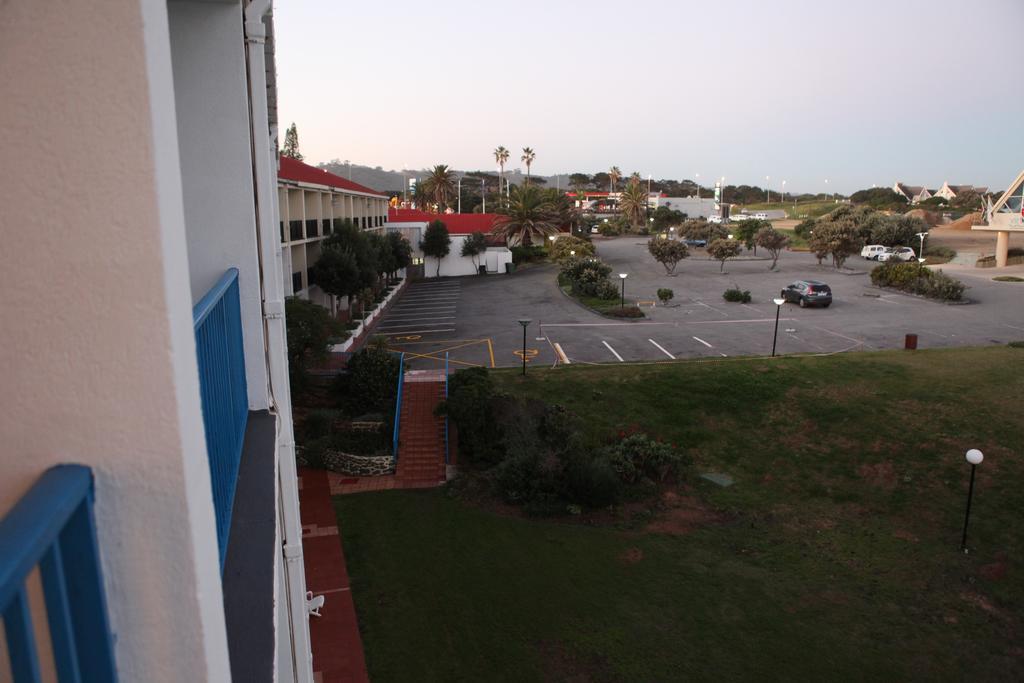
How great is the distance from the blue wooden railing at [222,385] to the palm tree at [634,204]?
263ft

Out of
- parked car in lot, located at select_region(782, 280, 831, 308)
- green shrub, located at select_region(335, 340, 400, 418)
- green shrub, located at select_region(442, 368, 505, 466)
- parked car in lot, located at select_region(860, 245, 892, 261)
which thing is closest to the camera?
green shrub, located at select_region(442, 368, 505, 466)

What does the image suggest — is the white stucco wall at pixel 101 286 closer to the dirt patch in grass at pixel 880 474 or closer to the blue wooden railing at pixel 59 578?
the blue wooden railing at pixel 59 578

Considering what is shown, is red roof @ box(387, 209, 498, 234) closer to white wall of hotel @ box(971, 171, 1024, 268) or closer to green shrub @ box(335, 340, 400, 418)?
green shrub @ box(335, 340, 400, 418)

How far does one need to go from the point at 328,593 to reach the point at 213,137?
1043 cm

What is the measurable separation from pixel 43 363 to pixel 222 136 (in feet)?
9.96

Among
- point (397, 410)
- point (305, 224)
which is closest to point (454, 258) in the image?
point (305, 224)

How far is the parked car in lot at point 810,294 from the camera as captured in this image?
112ft

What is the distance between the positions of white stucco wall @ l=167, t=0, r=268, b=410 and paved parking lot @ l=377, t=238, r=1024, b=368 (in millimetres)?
20477

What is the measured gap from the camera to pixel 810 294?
112 feet

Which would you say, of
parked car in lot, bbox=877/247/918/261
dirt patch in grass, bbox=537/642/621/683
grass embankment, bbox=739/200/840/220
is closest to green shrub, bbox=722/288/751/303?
parked car in lot, bbox=877/247/918/261

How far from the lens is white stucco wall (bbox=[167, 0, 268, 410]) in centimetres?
391

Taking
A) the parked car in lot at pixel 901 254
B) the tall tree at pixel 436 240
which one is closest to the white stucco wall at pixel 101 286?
the tall tree at pixel 436 240

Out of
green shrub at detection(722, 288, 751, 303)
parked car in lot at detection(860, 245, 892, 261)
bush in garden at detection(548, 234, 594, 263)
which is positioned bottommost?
green shrub at detection(722, 288, 751, 303)

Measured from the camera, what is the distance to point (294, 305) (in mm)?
19750
